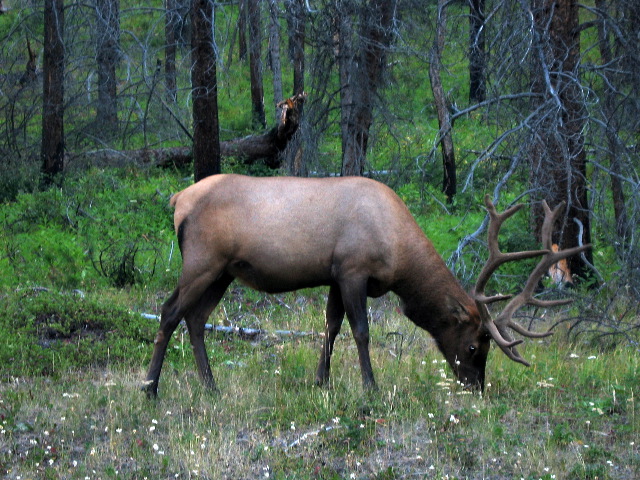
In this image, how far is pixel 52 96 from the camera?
50.1 ft

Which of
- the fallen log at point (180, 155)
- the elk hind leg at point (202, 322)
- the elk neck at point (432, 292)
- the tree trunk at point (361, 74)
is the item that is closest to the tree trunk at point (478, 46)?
the tree trunk at point (361, 74)

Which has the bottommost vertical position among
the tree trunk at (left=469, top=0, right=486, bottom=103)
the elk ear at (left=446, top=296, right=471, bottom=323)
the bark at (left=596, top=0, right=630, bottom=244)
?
the elk ear at (left=446, top=296, right=471, bottom=323)

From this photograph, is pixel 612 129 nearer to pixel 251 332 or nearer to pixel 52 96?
pixel 251 332

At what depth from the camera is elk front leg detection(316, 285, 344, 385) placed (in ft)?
23.7

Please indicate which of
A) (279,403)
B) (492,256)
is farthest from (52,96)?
(492,256)

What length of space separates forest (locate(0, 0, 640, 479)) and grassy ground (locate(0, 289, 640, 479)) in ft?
0.07

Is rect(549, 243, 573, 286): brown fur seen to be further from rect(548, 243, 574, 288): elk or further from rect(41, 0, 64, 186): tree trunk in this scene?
rect(41, 0, 64, 186): tree trunk

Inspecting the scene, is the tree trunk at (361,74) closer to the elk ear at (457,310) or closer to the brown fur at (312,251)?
the brown fur at (312,251)

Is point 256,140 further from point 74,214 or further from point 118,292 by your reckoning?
point 118,292

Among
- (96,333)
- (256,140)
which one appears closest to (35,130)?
(256,140)

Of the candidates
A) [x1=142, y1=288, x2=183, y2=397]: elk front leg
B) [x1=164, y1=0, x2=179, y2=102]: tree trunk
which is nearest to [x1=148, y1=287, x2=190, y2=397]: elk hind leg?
[x1=142, y1=288, x2=183, y2=397]: elk front leg

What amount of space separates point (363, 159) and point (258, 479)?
6969mm

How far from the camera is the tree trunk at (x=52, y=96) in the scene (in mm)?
14805

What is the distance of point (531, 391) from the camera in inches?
272
